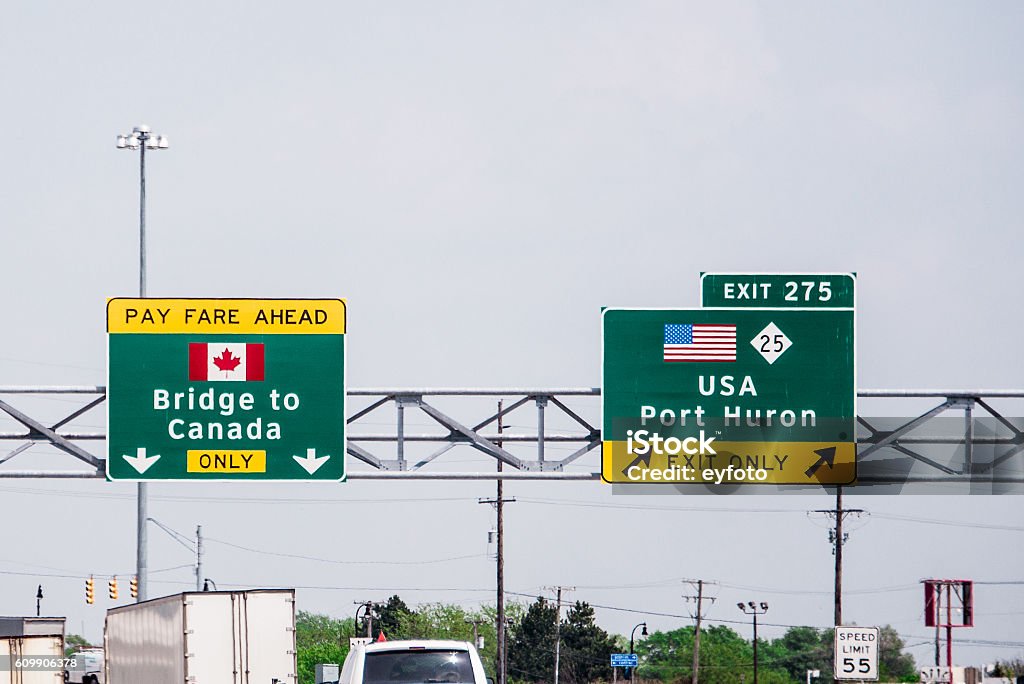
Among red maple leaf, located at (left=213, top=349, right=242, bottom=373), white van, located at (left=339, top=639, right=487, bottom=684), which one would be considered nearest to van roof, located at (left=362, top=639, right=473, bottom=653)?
white van, located at (left=339, top=639, right=487, bottom=684)

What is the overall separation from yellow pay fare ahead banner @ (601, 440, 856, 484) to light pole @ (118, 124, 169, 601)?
48.6ft

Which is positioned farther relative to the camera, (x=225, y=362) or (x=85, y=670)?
(x=85, y=670)

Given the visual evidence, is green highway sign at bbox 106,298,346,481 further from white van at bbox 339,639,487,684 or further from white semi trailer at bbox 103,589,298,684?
white semi trailer at bbox 103,589,298,684

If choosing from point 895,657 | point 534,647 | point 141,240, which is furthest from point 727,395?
point 895,657

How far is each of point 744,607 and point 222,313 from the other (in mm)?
92650

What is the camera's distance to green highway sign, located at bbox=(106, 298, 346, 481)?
22547 mm

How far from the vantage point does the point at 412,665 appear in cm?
2019

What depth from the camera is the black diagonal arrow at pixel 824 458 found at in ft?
74.3

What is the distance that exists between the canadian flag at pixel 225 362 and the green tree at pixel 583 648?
132 metres

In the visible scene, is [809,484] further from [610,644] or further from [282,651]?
[610,644]

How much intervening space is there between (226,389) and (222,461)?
99 centimetres

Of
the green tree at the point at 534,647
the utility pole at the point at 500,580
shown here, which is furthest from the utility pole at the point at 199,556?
the green tree at the point at 534,647

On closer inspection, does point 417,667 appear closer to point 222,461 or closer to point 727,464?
point 222,461

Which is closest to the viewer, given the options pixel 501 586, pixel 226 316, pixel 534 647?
pixel 226 316
